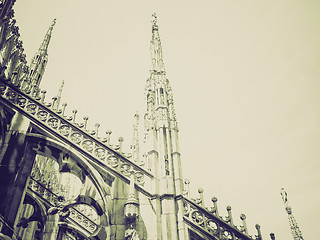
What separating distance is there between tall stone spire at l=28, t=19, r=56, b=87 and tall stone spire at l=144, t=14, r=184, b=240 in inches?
337

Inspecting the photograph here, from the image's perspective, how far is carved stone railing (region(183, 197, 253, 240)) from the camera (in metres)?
7.43

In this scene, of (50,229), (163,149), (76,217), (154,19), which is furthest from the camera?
(154,19)

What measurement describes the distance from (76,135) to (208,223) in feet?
15.5

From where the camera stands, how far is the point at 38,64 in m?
17.6

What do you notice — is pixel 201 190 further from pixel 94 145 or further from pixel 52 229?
pixel 52 229

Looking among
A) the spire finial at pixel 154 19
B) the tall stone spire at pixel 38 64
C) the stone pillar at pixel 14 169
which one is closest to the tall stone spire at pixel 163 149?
the spire finial at pixel 154 19

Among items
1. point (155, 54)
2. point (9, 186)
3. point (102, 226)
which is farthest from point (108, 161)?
point (155, 54)

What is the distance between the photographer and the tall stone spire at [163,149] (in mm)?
7344

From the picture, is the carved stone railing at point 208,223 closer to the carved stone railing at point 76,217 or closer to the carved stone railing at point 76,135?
the carved stone railing at point 76,135

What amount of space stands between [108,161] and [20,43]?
11030 mm

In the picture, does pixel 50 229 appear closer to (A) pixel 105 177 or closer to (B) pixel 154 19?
(A) pixel 105 177

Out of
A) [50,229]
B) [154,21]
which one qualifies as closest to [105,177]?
[50,229]

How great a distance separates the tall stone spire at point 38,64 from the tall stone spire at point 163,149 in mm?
8559

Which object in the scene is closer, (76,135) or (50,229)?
(76,135)
